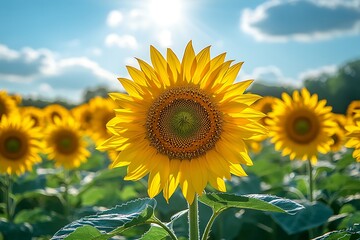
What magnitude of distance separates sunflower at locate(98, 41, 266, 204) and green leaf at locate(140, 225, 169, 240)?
0.59 feet

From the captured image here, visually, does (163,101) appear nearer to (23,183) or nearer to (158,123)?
(158,123)

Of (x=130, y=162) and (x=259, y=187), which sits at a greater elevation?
(x=130, y=162)

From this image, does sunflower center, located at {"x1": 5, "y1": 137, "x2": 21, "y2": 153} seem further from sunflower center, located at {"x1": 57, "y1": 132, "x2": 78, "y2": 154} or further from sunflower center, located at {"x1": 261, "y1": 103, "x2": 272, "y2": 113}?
sunflower center, located at {"x1": 261, "y1": 103, "x2": 272, "y2": 113}

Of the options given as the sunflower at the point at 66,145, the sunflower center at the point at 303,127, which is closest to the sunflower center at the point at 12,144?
the sunflower at the point at 66,145

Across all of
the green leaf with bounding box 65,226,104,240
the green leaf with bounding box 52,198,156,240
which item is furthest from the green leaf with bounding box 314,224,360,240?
the green leaf with bounding box 65,226,104,240

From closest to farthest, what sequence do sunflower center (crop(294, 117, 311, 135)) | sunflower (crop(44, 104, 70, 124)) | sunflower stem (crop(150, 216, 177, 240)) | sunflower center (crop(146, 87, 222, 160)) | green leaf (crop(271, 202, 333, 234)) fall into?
sunflower stem (crop(150, 216, 177, 240))
sunflower center (crop(146, 87, 222, 160))
green leaf (crop(271, 202, 333, 234))
sunflower center (crop(294, 117, 311, 135))
sunflower (crop(44, 104, 70, 124))

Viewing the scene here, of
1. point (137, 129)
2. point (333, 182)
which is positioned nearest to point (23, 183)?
point (333, 182)

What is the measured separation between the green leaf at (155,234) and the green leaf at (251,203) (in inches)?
10.9

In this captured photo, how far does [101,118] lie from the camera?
29.0 feet

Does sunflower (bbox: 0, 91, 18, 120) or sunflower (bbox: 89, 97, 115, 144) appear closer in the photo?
sunflower (bbox: 0, 91, 18, 120)

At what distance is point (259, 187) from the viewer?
5.97 metres

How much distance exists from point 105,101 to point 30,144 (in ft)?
11.7

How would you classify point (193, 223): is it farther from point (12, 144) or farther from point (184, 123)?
point (12, 144)

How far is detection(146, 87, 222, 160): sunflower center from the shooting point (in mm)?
3082
